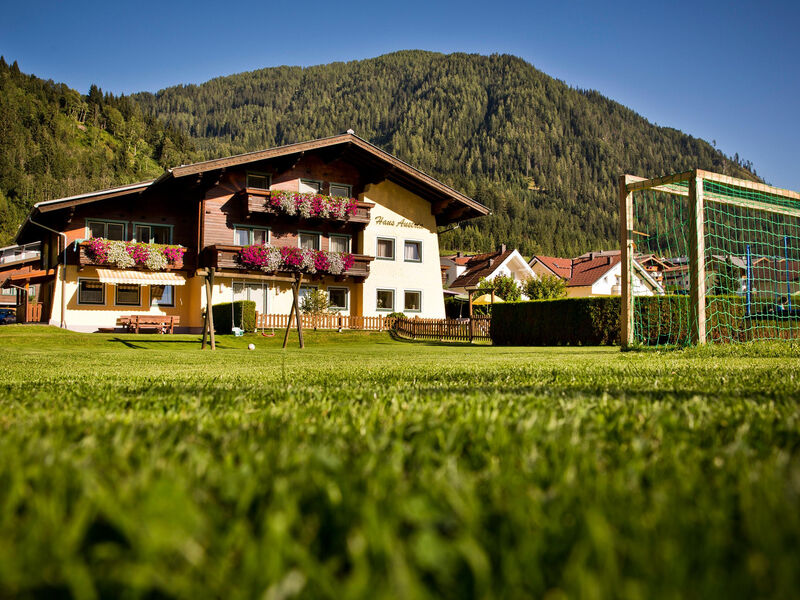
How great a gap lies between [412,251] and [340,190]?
5.26 m

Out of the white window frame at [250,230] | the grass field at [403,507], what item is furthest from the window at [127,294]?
the grass field at [403,507]

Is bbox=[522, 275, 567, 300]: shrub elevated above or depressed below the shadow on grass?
above

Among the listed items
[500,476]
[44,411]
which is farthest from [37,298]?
[500,476]

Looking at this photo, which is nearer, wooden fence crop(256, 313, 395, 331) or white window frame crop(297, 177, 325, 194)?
wooden fence crop(256, 313, 395, 331)

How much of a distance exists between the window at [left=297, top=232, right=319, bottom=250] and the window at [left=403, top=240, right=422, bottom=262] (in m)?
4.98

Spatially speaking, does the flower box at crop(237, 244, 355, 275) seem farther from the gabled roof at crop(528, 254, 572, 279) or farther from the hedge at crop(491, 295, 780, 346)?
the gabled roof at crop(528, 254, 572, 279)

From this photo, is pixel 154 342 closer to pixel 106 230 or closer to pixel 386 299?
pixel 106 230

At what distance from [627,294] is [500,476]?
10777mm

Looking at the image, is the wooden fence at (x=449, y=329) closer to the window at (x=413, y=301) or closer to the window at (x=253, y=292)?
the window at (x=413, y=301)

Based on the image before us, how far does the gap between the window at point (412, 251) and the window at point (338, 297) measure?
390cm

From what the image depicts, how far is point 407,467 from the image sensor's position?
1.59m

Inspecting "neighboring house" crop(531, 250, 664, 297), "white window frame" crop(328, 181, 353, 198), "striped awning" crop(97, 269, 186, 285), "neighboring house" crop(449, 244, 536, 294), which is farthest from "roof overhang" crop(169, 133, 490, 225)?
"neighboring house" crop(531, 250, 664, 297)

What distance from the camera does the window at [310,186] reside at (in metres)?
30.6

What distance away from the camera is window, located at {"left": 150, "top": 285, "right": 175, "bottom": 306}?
2958cm
